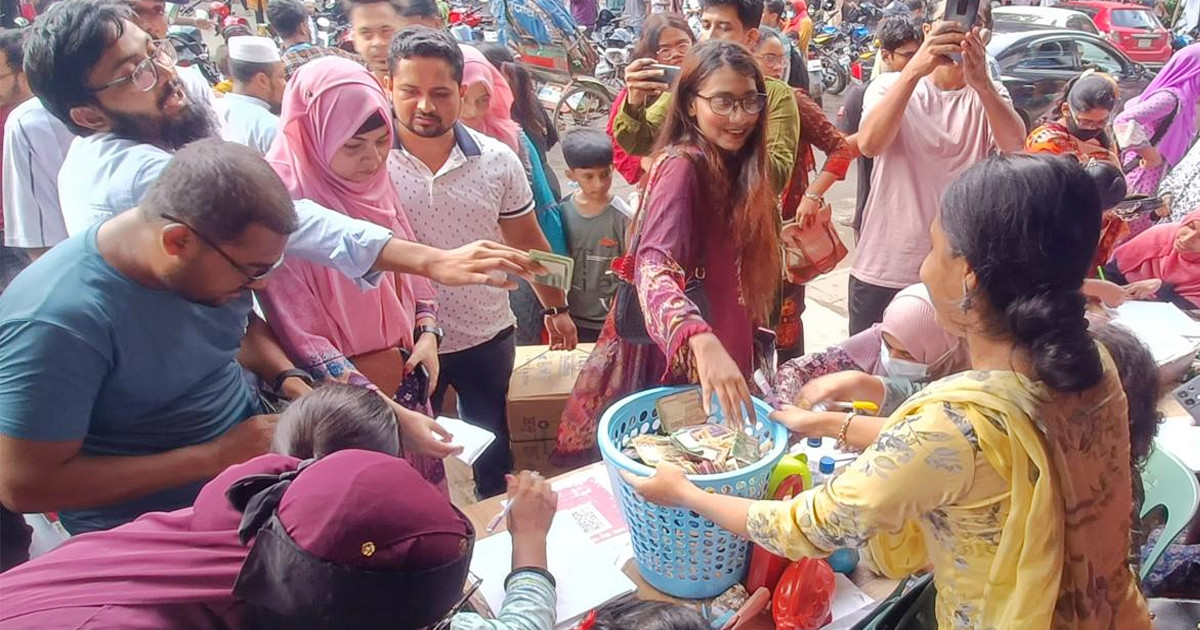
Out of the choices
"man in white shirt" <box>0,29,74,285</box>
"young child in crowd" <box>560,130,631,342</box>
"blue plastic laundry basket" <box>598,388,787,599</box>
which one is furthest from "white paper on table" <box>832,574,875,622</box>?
"man in white shirt" <box>0,29,74,285</box>

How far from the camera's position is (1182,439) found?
205 cm

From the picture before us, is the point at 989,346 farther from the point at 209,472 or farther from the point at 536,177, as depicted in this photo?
the point at 536,177

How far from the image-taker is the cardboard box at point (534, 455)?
9.00 ft

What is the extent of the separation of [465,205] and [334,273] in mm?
523

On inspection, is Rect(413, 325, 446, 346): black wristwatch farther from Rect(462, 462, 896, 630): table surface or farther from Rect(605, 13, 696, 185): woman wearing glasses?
Rect(605, 13, 696, 185): woman wearing glasses

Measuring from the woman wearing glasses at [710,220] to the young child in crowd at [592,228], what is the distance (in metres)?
1.11

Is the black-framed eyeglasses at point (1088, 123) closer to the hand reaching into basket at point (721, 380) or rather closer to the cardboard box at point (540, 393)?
the cardboard box at point (540, 393)

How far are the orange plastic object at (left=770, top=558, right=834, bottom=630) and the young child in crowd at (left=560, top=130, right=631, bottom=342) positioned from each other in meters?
1.76

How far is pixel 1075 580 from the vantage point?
3.67ft

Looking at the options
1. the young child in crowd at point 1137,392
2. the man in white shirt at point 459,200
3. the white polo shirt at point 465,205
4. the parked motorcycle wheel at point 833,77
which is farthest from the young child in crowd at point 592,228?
the parked motorcycle wheel at point 833,77

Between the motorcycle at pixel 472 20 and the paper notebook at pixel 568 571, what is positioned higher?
the motorcycle at pixel 472 20

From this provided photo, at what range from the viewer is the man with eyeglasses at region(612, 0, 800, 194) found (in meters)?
2.27

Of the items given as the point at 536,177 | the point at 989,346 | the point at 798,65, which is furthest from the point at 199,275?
the point at 798,65

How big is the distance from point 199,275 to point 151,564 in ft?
1.94
